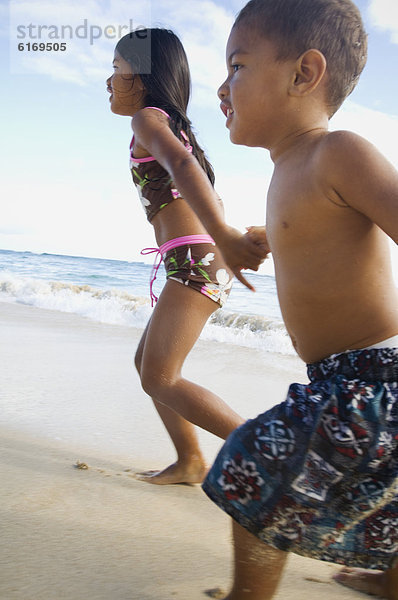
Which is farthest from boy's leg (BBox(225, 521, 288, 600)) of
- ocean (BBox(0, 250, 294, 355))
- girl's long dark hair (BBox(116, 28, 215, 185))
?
ocean (BBox(0, 250, 294, 355))

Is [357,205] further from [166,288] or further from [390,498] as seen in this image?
[166,288]

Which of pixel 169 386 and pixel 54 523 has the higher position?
pixel 169 386

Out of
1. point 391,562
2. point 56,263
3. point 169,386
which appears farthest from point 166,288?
point 56,263

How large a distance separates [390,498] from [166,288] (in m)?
1.16

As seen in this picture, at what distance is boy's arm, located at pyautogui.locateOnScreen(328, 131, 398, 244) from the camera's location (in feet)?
3.64

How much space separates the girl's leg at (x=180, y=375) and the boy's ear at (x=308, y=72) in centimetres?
87

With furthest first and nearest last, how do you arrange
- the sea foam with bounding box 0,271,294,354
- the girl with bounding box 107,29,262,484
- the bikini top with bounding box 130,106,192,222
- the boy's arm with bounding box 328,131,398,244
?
the sea foam with bounding box 0,271,294,354, the bikini top with bounding box 130,106,192,222, the girl with bounding box 107,29,262,484, the boy's arm with bounding box 328,131,398,244

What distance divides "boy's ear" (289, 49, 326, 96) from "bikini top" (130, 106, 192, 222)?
0.86 meters

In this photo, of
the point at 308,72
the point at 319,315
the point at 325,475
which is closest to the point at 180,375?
the point at 319,315

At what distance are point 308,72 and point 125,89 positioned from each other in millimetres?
1180

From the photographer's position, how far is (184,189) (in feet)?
5.29

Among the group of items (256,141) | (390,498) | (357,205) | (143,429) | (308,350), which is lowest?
(143,429)

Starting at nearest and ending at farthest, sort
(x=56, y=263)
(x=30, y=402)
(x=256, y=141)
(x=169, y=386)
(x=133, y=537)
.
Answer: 1. (x=256, y=141)
2. (x=133, y=537)
3. (x=169, y=386)
4. (x=30, y=402)
5. (x=56, y=263)

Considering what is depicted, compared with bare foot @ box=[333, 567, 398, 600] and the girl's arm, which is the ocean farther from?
bare foot @ box=[333, 567, 398, 600]
